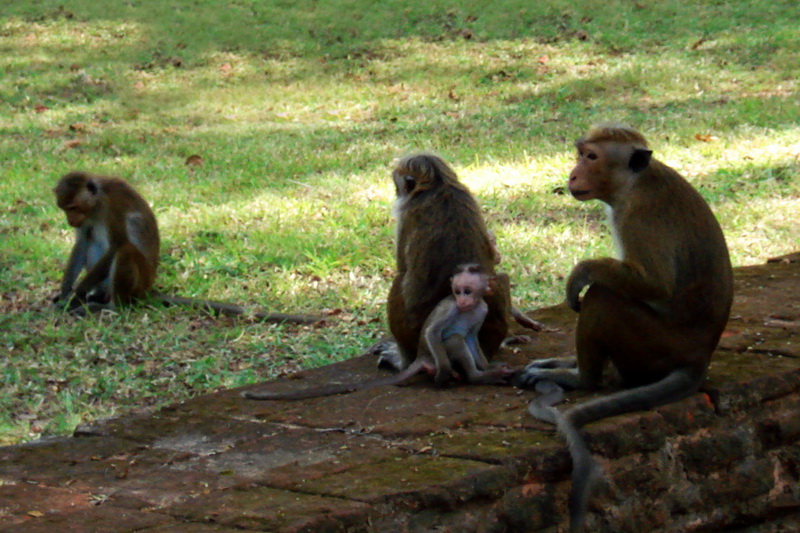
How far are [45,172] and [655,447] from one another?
805 cm

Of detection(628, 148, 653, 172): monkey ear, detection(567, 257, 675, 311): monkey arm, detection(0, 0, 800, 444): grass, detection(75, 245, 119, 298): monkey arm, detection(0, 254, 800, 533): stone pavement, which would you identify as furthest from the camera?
detection(75, 245, 119, 298): monkey arm

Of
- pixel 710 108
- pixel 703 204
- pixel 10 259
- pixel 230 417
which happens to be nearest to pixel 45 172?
pixel 10 259

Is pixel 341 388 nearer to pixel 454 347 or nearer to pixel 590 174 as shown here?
pixel 454 347

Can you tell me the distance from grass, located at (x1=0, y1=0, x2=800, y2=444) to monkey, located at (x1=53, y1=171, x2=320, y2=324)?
0.81 ft

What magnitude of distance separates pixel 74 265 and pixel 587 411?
4949mm

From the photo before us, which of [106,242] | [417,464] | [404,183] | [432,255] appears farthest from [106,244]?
[417,464]

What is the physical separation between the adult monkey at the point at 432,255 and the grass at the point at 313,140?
1.46 metres

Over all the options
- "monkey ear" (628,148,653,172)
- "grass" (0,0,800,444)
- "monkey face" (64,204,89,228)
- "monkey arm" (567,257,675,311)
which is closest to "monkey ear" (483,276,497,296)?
"monkey arm" (567,257,675,311)

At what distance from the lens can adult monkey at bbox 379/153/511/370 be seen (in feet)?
14.8

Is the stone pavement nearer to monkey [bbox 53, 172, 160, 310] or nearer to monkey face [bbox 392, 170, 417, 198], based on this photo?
monkey face [bbox 392, 170, 417, 198]

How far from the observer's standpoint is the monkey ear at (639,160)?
12.3ft

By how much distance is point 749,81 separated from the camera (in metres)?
12.1

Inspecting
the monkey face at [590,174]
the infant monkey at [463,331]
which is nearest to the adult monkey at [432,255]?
the infant monkey at [463,331]

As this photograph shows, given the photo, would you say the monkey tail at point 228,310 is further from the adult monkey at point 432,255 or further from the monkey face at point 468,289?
the monkey face at point 468,289
